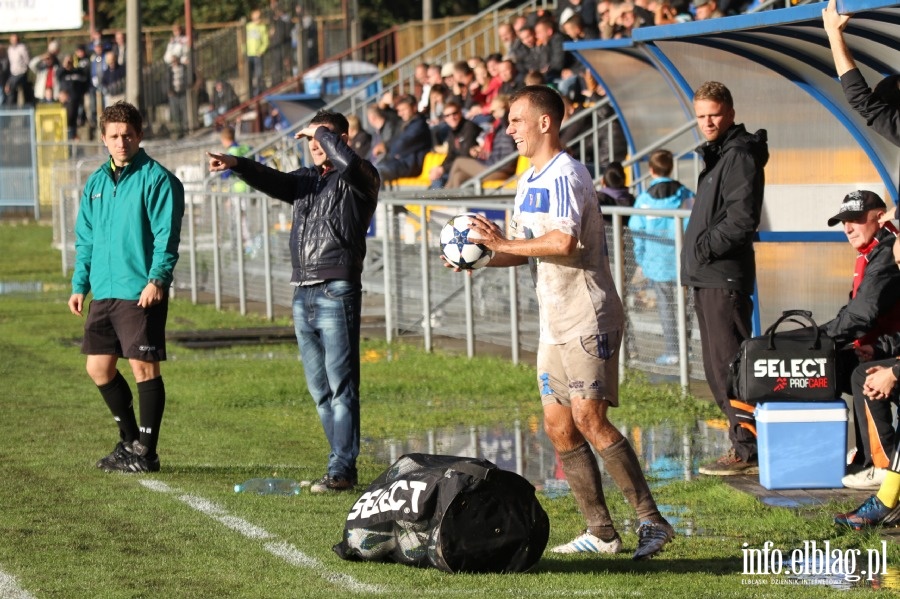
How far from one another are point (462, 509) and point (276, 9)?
34018mm

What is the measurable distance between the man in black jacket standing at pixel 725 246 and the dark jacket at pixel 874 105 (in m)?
1.10

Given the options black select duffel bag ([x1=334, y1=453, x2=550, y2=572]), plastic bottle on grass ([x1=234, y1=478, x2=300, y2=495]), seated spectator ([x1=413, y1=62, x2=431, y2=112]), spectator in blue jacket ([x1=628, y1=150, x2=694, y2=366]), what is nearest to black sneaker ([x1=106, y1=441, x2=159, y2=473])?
plastic bottle on grass ([x1=234, y1=478, x2=300, y2=495])

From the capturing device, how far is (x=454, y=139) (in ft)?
70.2

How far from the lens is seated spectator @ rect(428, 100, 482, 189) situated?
2052 cm

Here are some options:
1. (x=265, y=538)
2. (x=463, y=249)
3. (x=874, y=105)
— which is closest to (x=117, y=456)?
(x=265, y=538)

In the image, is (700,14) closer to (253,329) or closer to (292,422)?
(253,329)

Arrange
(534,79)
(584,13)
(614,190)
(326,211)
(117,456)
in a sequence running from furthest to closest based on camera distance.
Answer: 1. (584,13)
2. (534,79)
3. (614,190)
4. (117,456)
5. (326,211)

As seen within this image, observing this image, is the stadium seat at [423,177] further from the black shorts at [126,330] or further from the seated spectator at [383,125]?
the black shorts at [126,330]

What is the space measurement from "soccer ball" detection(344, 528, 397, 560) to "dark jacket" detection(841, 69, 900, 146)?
321cm

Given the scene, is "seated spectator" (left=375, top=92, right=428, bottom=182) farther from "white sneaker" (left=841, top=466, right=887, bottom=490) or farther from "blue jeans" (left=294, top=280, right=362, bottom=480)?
"white sneaker" (left=841, top=466, right=887, bottom=490)

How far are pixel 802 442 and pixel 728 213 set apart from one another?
1363 mm

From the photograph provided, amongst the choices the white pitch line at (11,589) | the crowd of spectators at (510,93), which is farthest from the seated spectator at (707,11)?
the white pitch line at (11,589)

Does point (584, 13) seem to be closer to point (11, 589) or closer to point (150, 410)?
point (150, 410)

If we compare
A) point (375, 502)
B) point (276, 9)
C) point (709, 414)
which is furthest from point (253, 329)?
point (276, 9)
